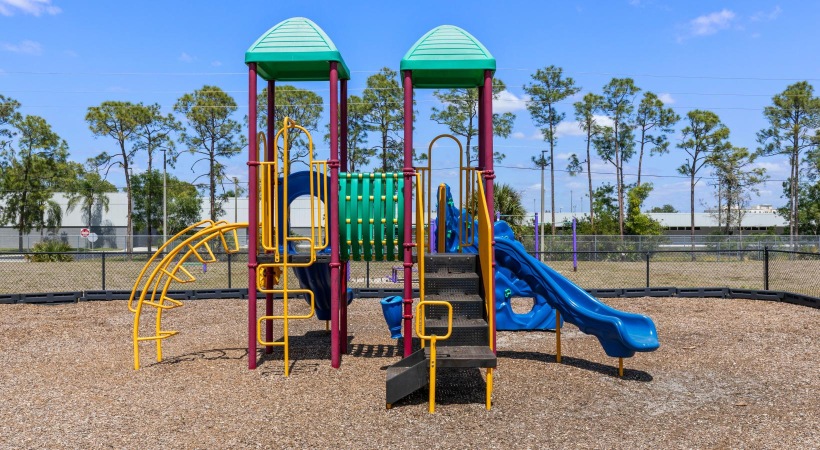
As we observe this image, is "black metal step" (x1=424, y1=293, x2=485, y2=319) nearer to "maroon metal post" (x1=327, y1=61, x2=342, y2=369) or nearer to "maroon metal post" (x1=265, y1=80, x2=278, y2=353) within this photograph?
"maroon metal post" (x1=327, y1=61, x2=342, y2=369)

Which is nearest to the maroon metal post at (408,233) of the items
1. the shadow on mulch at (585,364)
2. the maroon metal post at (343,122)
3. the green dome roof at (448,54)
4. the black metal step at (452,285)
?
the green dome roof at (448,54)

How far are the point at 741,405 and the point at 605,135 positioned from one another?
1497 inches

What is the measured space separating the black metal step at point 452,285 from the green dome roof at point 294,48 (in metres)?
2.98

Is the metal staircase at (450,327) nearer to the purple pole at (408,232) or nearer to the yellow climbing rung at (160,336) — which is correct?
the purple pole at (408,232)

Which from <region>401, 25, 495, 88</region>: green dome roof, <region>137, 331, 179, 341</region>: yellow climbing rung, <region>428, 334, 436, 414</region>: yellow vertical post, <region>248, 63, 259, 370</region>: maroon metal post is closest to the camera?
<region>428, 334, 436, 414</region>: yellow vertical post

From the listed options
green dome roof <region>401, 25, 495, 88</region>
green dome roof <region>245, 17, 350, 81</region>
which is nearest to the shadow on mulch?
green dome roof <region>401, 25, 495, 88</region>

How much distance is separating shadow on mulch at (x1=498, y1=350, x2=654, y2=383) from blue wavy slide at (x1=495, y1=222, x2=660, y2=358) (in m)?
0.34

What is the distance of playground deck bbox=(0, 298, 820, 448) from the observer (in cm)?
500

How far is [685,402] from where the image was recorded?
5.98 meters

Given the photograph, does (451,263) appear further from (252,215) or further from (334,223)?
(252,215)

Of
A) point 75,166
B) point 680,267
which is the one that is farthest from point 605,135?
point 75,166

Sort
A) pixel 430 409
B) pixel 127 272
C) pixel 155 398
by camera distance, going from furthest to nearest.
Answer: pixel 127 272 → pixel 155 398 → pixel 430 409

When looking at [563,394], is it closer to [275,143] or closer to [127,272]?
[275,143]

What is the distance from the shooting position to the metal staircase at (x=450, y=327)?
5.80 m
